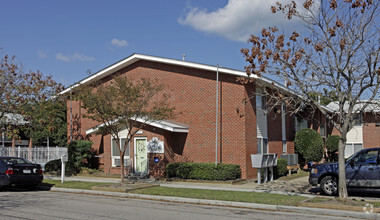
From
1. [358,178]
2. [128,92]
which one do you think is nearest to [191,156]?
[128,92]

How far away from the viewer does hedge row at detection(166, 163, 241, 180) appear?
17.8 meters

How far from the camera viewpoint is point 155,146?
66.3 feet

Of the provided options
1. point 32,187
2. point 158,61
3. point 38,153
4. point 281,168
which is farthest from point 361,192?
point 38,153

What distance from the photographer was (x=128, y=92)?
15781 millimetres

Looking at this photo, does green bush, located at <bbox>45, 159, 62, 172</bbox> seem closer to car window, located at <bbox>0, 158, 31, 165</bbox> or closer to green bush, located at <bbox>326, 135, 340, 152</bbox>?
car window, located at <bbox>0, 158, 31, 165</bbox>

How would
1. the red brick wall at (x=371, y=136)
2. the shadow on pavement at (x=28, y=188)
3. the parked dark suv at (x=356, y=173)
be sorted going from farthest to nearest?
the red brick wall at (x=371, y=136) → the shadow on pavement at (x=28, y=188) → the parked dark suv at (x=356, y=173)

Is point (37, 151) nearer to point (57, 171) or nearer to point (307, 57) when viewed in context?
point (57, 171)

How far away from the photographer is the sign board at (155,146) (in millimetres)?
20031

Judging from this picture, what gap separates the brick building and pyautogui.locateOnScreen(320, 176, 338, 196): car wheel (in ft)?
16.8

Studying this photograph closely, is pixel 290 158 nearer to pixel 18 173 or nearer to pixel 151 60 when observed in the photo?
pixel 151 60

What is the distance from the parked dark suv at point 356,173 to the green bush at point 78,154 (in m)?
14.1

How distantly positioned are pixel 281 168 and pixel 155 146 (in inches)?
282

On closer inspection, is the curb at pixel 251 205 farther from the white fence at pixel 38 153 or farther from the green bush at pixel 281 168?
the white fence at pixel 38 153

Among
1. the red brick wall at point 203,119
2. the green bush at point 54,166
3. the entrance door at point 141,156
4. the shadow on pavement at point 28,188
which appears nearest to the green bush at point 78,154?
the green bush at point 54,166
